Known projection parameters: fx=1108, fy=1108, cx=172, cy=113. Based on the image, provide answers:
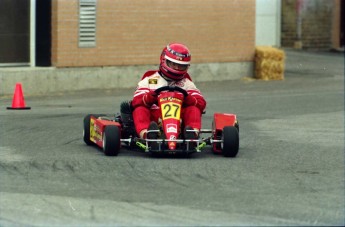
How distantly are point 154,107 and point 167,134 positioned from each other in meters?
0.66

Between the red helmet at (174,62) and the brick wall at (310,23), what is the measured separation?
19972 millimetres

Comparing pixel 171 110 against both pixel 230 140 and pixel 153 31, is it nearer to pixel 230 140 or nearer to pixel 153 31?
pixel 230 140

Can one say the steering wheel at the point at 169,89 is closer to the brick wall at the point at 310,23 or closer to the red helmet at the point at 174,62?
the red helmet at the point at 174,62

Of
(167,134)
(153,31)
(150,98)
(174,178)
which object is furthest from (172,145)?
(153,31)

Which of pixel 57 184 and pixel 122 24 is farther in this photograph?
pixel 122 24

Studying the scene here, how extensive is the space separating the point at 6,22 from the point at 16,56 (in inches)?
27.2

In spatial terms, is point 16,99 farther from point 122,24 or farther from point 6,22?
point 122,24

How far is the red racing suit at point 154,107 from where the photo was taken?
12.2m

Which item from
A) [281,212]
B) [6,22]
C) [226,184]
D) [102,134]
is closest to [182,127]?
[102,134]

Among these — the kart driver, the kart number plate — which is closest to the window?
the kart driver

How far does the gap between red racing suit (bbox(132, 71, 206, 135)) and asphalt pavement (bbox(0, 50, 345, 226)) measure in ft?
1.30

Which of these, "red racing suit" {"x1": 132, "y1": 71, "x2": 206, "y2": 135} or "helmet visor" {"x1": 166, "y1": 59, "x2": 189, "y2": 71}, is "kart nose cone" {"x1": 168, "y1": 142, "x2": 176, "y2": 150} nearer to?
"red racing suit" {"x1": 132, "y1": 71, "x2": 206, "y2": 135}

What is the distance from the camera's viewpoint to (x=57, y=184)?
1002cm

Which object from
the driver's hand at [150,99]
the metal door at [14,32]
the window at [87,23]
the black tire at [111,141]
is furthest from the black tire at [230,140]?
the window at [87,23]
